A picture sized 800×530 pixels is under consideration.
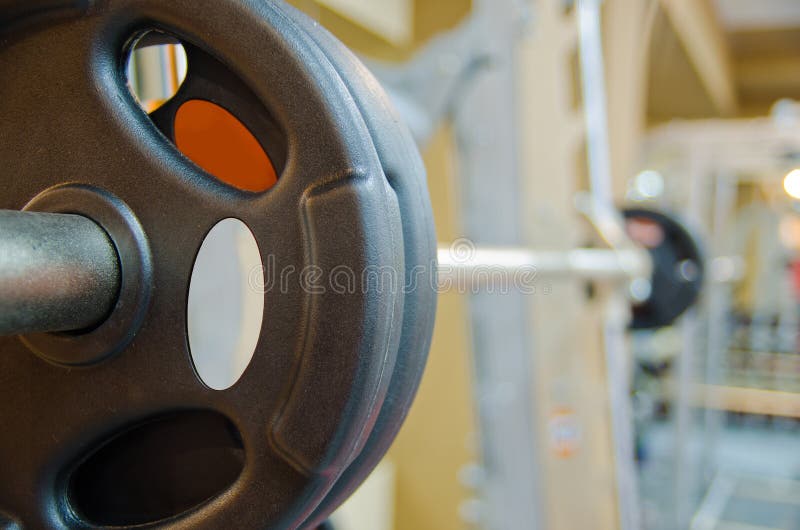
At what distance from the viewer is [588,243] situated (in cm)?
120

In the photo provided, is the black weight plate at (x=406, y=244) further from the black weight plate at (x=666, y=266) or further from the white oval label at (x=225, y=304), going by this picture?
the black weight plate at (x=666, y=266)

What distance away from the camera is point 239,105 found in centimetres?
28

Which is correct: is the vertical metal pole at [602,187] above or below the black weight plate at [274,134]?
above

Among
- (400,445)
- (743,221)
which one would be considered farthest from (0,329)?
(743,221)

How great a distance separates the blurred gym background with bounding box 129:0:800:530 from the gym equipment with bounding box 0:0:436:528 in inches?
1.6

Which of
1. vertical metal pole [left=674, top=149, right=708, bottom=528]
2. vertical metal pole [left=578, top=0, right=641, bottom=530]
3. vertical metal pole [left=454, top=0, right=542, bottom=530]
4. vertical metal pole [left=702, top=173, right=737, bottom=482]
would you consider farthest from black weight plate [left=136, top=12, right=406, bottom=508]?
vertical metal pole [left=702, top=173, right=737, bottom=482]

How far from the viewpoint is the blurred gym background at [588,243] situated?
0.97 m

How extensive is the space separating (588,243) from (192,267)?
101cm

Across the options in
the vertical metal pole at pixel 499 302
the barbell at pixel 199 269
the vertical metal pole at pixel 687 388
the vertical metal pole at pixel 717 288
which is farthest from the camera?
the vertical metal pole at pixel 717 288

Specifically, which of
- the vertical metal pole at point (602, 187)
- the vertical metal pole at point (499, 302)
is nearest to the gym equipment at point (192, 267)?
the vertical metal pole at point (499, 302)

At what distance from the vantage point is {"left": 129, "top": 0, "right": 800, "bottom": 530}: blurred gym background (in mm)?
966

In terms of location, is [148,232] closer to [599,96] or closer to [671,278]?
[599,96]

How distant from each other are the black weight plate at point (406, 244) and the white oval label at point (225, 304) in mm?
60

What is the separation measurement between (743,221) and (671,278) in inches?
157
